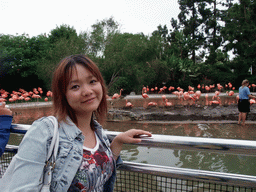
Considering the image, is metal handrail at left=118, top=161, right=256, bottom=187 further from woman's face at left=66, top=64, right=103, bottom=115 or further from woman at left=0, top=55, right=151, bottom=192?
woman's face at left=66, top=64, right=103, bottom=115

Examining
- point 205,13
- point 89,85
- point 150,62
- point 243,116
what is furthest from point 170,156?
point 205,13

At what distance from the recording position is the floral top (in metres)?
0.92

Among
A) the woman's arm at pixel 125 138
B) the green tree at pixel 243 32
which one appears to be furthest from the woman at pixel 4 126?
the green tree at pixel 243 32

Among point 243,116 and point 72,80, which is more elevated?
point 72,80

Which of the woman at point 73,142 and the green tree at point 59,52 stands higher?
the green tree at point 59,52

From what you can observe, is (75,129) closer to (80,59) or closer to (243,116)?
(80,59)

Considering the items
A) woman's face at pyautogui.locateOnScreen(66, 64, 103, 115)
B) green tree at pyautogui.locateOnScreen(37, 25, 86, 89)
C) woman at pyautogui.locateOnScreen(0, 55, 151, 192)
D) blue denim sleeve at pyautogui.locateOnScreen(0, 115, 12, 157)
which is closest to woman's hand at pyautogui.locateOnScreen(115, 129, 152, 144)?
woman at pyautogui.locateOnScreen(0, 55, 151, 192)

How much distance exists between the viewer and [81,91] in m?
1.05

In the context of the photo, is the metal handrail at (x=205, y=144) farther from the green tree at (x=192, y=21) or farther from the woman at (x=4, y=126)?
the green tree at (x=192, y=21)

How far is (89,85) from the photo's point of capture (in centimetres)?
109

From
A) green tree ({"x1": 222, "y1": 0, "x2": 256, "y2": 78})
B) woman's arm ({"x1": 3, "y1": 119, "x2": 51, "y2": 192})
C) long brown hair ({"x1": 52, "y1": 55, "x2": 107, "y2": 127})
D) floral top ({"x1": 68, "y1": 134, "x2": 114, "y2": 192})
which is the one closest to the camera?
woman's arm ({"x1": 3, "y1": 119, "x2": 51, "y2": 192})

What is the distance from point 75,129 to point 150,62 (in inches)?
956

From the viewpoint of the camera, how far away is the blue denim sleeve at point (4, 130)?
1.15 metres

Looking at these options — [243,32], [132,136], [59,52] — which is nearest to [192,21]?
[243,32]
